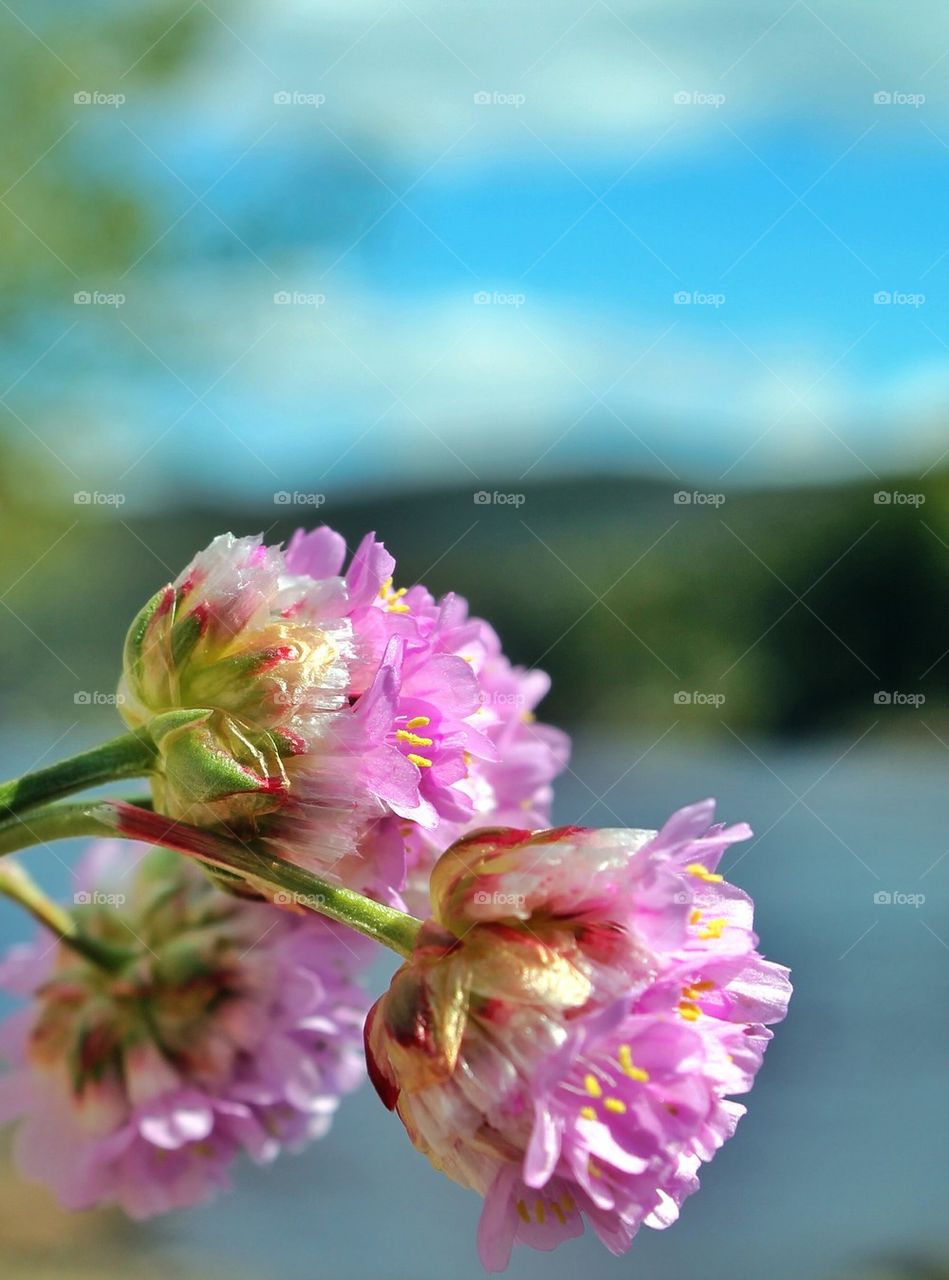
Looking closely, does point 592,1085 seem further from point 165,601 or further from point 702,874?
point 165,601

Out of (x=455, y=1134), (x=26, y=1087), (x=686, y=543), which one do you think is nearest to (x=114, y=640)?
(x=686, y=543)

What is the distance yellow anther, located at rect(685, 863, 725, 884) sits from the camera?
0.38m

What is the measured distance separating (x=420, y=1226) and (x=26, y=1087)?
238 centimetres

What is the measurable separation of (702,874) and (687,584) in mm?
5631

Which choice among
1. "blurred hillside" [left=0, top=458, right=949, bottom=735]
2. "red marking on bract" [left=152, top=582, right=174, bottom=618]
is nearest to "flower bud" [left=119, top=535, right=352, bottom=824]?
"red marking on bract" [left=152, top=582, right=174, bottom=618]

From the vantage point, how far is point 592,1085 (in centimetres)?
35

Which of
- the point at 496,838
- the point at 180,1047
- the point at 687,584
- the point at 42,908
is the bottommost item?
the point at 687,584

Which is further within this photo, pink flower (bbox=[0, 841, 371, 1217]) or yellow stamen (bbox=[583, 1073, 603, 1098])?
pink flower (bbox=[0, 841, 371, 1217])

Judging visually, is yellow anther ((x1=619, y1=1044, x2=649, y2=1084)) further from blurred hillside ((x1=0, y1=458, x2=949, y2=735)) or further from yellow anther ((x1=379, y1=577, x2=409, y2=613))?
blurred hillside ((x1=0, y1=458, x2=949, y2=735))

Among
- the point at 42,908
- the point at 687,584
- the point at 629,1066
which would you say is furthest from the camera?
the point at 687,584

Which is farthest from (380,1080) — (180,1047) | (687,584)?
(687,584)

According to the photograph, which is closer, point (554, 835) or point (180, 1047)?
point (554, 835)

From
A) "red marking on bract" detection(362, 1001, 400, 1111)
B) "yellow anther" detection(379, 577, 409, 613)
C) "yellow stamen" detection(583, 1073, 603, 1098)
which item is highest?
"yellow anther" detection(379, 577, 409, 613)

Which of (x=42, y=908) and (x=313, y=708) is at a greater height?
(x=313, y=708)
